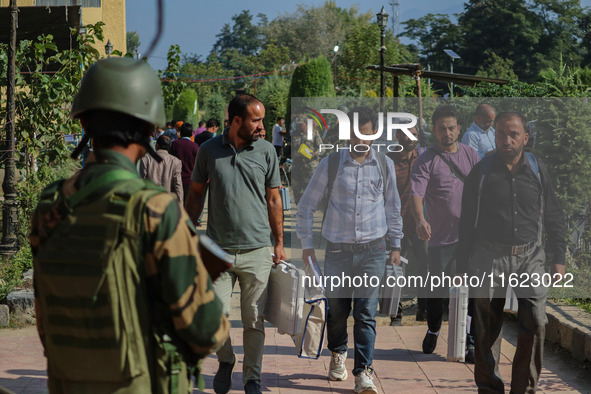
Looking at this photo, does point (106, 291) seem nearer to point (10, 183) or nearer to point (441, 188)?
point (441, 188)

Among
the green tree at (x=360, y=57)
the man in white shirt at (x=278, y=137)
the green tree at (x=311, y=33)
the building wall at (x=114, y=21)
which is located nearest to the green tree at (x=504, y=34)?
the green tree at (x=311, y=33)

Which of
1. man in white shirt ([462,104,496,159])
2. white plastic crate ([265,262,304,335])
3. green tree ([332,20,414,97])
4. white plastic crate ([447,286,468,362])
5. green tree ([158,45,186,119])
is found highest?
green tree ([332,20,414,97])

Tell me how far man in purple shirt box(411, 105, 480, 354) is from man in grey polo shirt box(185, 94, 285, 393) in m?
1.85

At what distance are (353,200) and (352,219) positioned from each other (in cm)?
15

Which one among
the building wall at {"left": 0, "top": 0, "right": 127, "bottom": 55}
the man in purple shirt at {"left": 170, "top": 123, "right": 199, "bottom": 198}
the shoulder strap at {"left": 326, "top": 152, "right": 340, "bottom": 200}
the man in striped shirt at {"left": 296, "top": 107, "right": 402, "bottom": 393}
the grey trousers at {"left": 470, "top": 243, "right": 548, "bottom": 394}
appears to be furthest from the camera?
the building wall at {"left": 0, "top": 0, "right": 127, "bottom": 55}

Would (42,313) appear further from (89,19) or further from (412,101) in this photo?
(89,19)

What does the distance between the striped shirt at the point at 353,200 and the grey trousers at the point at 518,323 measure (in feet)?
3.23

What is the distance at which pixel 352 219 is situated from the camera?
6078mm

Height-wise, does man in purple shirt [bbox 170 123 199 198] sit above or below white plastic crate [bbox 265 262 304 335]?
above

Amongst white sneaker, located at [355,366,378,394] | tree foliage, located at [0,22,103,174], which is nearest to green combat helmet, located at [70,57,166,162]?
white sneaker, located at [355,366,378,394]

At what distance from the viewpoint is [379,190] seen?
620 cm

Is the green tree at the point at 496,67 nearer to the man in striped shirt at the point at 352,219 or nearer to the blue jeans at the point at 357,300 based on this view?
the man in striped shirt at the point at 352,219

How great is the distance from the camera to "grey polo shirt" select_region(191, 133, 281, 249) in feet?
18.1

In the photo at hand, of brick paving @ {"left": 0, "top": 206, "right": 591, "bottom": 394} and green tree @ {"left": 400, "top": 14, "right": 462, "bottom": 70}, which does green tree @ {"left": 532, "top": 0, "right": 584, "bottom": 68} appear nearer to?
green tree @ {"left": 400, "top": 14, "right": 462, "bottom": 70}
